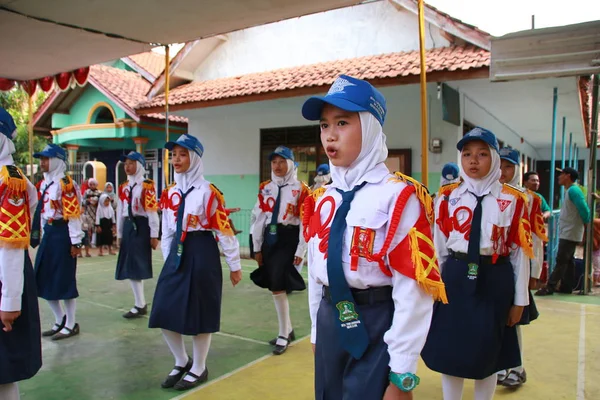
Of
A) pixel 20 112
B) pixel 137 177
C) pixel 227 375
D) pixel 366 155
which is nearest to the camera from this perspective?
pixel 366 155

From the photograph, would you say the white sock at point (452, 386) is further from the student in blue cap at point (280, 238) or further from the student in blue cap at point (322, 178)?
the student in blue cap at point (322, 178)

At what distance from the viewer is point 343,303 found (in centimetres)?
190

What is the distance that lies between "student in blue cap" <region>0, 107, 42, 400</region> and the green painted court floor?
1.13m

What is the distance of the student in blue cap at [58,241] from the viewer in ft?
17.1

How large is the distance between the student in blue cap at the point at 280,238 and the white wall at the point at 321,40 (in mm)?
5832

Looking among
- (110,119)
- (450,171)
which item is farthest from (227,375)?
(110,119)

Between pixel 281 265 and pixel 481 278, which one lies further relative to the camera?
pixel 281 265

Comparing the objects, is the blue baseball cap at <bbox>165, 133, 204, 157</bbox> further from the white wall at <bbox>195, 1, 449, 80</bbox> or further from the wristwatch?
the white wall at <bbox>195, 1, 449, 80</bbox>

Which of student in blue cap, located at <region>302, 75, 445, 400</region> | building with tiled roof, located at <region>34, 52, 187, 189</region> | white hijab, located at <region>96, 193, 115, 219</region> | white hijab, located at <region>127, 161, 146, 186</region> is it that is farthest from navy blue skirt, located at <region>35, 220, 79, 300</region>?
building with tiled roof, located at <region>34, 52, 187, 189</region>

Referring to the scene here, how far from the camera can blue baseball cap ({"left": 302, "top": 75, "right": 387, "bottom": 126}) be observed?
1.91 meters

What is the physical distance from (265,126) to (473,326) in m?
9.76

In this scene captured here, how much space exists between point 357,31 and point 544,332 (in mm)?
7627

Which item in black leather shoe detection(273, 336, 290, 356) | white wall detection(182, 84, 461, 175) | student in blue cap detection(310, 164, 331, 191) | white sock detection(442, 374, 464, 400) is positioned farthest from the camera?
white wall detection(182, 84, 461, 175)

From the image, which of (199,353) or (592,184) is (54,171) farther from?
(592,184)
